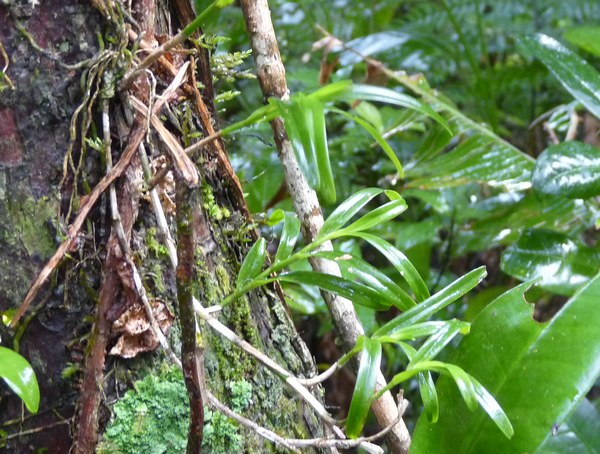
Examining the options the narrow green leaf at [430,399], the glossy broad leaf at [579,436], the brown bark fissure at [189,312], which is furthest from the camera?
the glossy broad leaf at [579,436]

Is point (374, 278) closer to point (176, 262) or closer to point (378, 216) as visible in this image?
point (378, 216)

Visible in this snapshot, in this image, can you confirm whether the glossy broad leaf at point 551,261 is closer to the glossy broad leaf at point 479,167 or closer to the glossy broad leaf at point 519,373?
the glossy broad leaf at point 479,167

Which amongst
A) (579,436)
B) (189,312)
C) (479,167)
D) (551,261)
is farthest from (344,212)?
(479,167)

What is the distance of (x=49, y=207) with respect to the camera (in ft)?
2.14

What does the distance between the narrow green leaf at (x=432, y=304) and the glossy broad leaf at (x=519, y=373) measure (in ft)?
0.40

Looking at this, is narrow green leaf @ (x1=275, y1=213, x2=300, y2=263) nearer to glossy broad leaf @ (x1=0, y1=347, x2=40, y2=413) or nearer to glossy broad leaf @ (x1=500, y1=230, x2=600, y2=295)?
glossy broad leaf @ (x1=0, y1=347, x2=40, y2=413)

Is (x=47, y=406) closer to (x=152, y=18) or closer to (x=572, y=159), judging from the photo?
(x=152, y=18)

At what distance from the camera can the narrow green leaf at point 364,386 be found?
0.56m

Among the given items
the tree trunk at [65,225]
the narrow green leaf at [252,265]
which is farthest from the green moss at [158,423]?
the narrow green leaf at [252,265]

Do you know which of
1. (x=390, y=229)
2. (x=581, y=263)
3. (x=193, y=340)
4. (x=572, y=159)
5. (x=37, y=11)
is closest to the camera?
(x=193, y=340)

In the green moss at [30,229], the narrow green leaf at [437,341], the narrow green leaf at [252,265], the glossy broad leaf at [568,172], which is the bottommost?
the glossy broad leaf at [568,172]

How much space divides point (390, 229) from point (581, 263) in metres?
0.55

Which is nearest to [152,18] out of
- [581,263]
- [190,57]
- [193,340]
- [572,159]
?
[190,57]

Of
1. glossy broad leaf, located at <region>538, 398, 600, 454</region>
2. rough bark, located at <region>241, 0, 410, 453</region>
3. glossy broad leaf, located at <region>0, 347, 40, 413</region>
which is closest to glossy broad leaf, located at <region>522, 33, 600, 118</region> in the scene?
glossy broad leaf, located at <region>538, 398, 600, 454</region>
